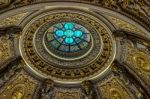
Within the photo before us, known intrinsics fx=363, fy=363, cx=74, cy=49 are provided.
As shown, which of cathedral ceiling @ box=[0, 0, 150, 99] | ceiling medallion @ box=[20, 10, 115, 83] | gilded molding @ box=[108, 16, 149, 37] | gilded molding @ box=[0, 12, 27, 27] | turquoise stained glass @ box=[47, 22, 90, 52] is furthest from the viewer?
turquoise stained glass @ box=[47, 22, 90, 52]

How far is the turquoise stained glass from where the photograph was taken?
21562 mm

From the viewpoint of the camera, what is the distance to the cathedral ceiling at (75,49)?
51.4 feet

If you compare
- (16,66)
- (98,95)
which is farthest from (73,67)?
(16,66)

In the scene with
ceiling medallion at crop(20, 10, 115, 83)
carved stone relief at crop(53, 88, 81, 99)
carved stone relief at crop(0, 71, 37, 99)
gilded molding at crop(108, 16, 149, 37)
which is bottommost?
carved stone relief at crop(53, 88, 81, 99)

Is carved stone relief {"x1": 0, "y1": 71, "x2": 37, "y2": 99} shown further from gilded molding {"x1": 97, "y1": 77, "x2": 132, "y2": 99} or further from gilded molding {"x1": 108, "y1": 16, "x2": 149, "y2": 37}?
gilded molding {"x1": 108, "y1": 16, "x2": 149, "y2": 37}

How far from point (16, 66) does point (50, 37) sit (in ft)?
11.9

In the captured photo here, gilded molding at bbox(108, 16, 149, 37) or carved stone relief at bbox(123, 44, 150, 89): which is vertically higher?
gilded molding at bbox(108, 16, 149, 37)

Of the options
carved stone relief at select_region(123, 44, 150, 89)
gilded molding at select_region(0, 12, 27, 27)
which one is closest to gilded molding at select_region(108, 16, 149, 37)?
carved stone relief at select_region(123, 44, 150, 89)

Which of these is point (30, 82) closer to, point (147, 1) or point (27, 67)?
point (27, 67)

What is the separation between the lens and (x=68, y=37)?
22109 millimetres

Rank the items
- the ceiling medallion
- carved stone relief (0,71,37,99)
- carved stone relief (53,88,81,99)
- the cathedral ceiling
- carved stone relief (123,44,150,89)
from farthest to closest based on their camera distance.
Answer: carved stone relief (53,88,81,99) → carved stone relief (0,71,37,99) → the ceiling medallion → carved stone relief (123,44,150,89) → the cathedral ceiling

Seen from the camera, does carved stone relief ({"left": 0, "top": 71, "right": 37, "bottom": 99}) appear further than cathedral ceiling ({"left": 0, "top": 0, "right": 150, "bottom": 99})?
Yes

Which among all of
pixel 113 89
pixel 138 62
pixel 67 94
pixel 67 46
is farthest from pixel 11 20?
pixel 113 89

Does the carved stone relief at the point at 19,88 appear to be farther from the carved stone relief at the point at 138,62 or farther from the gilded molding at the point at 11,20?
the carved stone relief at the point at 138,62
